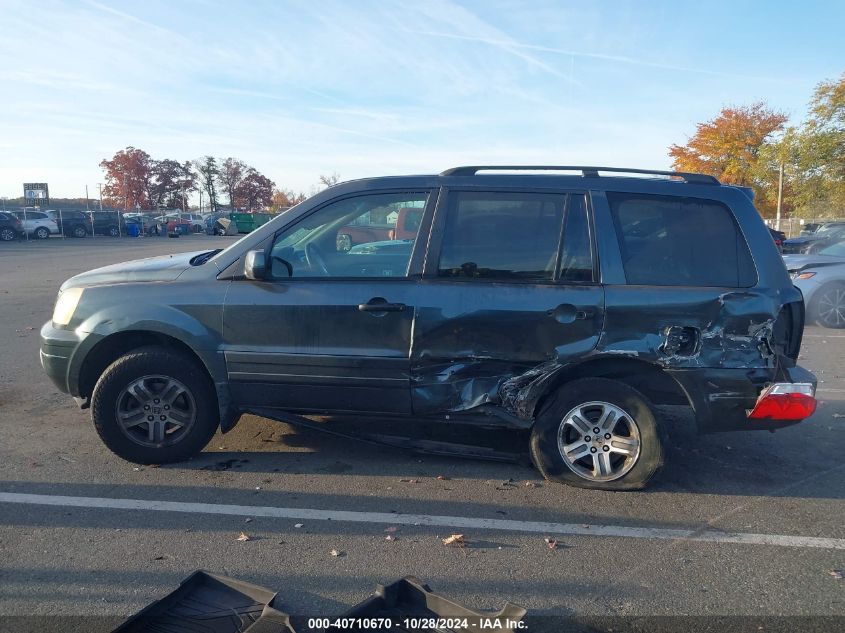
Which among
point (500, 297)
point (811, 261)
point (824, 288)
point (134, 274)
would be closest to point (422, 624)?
point (500, 297)

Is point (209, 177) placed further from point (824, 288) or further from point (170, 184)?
point (824, 288)

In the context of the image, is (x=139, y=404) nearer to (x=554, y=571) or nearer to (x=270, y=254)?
(x=270, y=254)

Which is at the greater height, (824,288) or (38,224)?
(38,224)

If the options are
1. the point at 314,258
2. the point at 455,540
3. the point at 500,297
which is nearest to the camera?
the point at 455,540

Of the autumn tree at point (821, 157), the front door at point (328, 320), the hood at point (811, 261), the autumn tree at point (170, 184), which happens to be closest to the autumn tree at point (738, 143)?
the autumn tree at point (821, 157)

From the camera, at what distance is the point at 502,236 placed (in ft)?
14.5

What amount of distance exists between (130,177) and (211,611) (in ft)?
262

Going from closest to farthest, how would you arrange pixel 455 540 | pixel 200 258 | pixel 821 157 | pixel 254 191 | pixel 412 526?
pixel 455 540 → pixel 412 526 → pixel 200 258 → pixel 821 157 → pixel 254 191

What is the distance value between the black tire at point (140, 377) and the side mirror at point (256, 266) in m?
0.78

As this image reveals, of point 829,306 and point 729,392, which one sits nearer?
point 729,392

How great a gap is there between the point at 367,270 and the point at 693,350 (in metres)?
2.16

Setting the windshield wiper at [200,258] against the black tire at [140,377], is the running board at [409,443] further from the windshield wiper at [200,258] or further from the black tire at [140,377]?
the windshield wiper at [200,258]

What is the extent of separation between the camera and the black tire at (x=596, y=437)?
4.27 meters

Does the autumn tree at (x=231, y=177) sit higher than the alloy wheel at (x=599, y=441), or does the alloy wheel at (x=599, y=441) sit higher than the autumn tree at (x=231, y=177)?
the autumn tree at (x=231, y=177)
